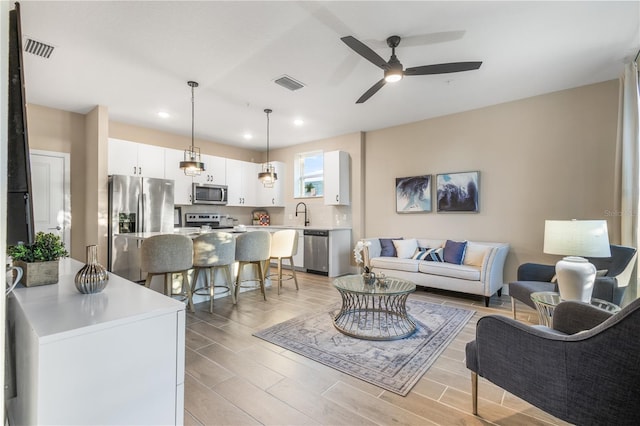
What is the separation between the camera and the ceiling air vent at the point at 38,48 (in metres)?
2.79

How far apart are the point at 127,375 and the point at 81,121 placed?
5375 millimetres

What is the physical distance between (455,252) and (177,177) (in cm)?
500

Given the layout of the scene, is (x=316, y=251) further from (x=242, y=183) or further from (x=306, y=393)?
(x=306, y=393)

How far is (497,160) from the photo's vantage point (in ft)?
14.4

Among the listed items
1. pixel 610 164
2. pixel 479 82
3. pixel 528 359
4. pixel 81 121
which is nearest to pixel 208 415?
pixel 528 359

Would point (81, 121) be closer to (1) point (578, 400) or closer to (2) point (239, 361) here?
(2) point (239, 361)

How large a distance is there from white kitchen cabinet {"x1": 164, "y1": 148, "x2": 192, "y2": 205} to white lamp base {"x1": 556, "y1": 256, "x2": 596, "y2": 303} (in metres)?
5.64

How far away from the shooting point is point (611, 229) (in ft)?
11.6

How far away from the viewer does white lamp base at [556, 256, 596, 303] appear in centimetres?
217

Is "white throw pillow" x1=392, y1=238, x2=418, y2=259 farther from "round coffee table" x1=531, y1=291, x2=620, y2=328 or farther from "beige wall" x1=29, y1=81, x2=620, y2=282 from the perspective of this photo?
"round coffee table" x1=531, y1=291, x2=620, y2=328

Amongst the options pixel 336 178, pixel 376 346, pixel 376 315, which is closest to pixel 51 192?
pixel 336 178

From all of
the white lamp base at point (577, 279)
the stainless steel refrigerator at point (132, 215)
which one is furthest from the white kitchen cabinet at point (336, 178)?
the white lamp base at point (577, 279)

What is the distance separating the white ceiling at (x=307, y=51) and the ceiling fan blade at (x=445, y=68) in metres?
0.27

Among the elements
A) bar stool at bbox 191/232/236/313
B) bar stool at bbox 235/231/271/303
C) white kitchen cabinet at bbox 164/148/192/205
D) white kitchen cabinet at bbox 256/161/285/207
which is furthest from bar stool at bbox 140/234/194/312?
white kitchen cabinet at bbox 256/161/285/207
